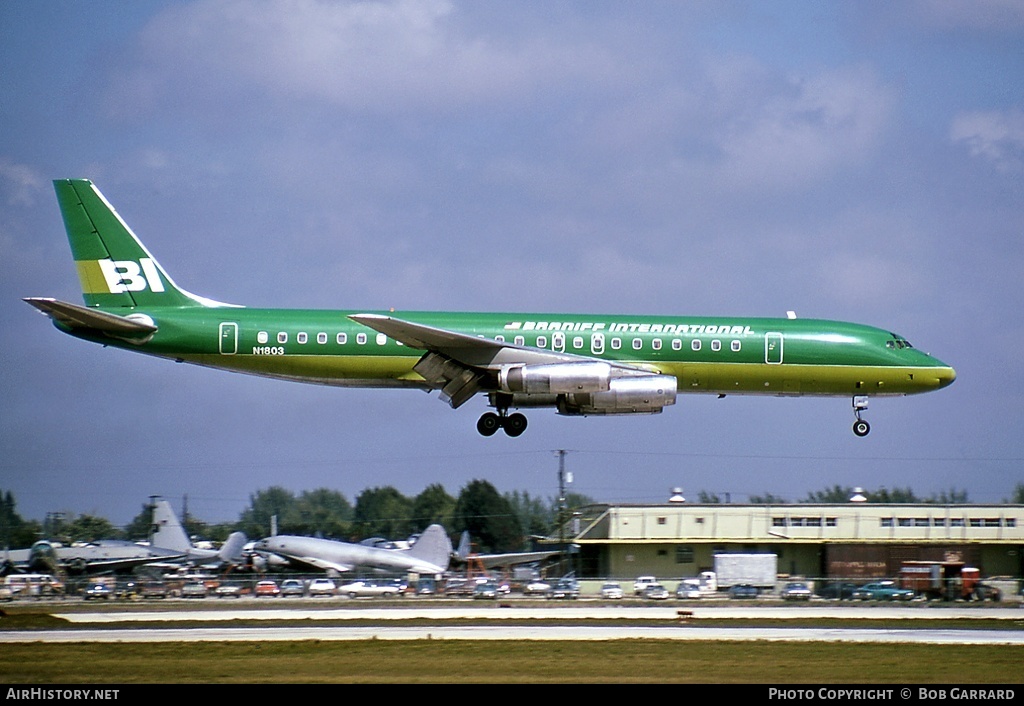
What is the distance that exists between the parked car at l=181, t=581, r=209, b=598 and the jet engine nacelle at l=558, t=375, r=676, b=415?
50.7 feet

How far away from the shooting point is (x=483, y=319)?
4097 cm

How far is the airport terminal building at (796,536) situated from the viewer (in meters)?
60.0

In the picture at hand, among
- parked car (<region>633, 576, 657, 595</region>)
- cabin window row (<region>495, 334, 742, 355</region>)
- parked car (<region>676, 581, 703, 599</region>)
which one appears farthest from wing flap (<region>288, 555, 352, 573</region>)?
cabin window row (<region>495, 334, 742, 355</region>)

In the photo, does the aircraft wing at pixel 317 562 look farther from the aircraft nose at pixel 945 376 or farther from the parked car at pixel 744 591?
the aircraft nose at pixel 945 376

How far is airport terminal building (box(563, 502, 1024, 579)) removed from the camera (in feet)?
197

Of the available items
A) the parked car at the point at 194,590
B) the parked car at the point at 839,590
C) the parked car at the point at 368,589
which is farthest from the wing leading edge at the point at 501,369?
the parked car at the point at 194,590

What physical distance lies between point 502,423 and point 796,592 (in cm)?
1198

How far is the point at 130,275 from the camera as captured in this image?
43344 millimetres

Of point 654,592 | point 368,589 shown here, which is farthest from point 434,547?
point 654,592

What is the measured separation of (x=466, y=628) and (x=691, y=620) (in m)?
6.29

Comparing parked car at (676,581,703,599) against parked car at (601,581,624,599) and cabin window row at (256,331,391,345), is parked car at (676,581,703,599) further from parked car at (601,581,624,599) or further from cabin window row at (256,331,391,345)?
cabin window row at (256,331,391,345)

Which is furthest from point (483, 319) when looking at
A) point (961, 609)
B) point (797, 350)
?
point (961, 609)

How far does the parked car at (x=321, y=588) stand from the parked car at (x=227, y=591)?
2546mm

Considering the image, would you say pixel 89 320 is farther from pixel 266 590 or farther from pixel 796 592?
pixel 796 592
